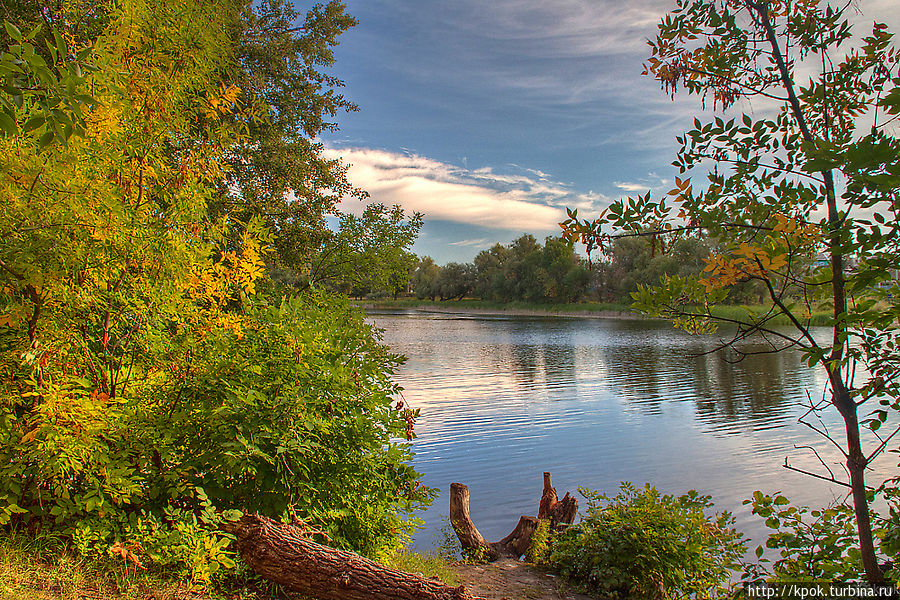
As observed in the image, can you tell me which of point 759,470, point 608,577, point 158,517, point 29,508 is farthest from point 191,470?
point 759,470

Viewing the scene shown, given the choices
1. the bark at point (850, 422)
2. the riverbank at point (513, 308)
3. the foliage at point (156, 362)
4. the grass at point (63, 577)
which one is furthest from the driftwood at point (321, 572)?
the riverbank at point (513, 308)

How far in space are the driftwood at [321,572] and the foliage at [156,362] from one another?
8.5 inches

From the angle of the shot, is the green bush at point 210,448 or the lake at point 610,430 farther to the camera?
the lake at point 610,430

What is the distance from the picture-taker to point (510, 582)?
5.31 m

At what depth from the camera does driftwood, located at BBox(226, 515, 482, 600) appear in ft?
10.9

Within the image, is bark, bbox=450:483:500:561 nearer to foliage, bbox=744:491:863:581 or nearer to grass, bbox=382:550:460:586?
grass, bbox=382:550:460:586

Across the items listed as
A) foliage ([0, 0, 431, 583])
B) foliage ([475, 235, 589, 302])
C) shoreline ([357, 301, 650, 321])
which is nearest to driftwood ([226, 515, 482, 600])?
foliage ([0, 0, 431, 583])

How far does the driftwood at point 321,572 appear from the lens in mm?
3326

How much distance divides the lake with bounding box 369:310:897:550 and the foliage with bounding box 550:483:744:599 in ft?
3.98

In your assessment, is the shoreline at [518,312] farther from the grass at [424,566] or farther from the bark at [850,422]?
the bark at [850,422]

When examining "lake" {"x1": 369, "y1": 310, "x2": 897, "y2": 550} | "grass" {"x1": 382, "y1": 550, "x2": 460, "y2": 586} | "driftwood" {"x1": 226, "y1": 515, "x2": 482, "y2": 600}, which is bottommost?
"lake" {"x1": 369, "y1": 310, "x2": 897, "y2": 550}

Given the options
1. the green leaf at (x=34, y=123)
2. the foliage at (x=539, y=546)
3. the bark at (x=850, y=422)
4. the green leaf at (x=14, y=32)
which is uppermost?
the green leaf at (x=14, y=32)

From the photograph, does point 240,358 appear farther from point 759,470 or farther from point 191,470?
point 759,470

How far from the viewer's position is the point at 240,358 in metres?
3.95
